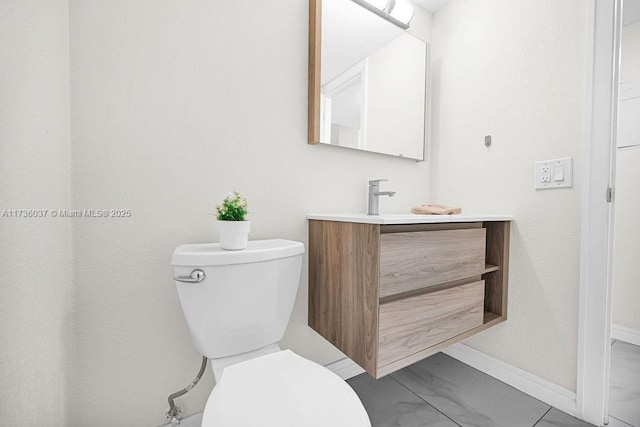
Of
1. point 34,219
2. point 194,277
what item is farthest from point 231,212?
point 34,219

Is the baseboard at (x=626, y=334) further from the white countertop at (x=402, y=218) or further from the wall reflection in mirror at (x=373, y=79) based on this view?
the wall reflection in mirror at (x=373, y=79)

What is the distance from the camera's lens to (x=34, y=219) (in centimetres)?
70

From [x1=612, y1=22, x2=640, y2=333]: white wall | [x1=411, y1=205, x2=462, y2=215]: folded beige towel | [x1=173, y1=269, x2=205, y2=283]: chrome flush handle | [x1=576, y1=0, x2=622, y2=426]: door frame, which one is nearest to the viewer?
[x1=173, y1=269, x2=205, y2=283]: chrome flush handle

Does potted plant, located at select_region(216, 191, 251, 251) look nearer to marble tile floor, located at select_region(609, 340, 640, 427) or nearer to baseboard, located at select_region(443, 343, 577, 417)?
baseboard, located at select_region(443, 343, 577, 417)

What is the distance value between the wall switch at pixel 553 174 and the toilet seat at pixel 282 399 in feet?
3.83

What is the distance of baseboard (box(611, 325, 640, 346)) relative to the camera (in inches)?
68.1

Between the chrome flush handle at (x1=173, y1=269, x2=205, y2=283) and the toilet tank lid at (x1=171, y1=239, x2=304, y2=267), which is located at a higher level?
the toilet tank lid at (x1=171, y1=239, x2=304, y2=267)

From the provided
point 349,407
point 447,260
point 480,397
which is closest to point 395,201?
point 447,260

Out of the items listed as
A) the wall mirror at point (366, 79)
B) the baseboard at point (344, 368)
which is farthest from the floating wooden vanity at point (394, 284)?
the wall mirror at point (366, 79)

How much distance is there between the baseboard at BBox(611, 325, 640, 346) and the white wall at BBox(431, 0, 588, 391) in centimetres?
109

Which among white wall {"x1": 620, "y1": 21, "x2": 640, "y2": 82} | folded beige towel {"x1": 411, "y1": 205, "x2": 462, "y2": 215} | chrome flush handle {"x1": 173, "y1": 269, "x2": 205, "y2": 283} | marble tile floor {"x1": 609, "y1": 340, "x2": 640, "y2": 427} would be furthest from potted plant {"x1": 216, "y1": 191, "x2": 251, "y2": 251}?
white wall {"x1": 620, "y1": 21, "x2": 640, "y2": 82}

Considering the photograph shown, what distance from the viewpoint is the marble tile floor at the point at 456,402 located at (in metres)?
1.08

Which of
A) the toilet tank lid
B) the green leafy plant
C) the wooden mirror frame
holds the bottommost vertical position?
the toilet tank lid

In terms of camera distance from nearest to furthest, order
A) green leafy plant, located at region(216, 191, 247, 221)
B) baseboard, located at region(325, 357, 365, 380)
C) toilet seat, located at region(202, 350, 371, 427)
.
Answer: toilet seat, located at region(202, 350, 371, 427) < green leafy plant, located at region(216, 191, 247, 221) < baseboard, located at region(325, 357, 365, 380)
